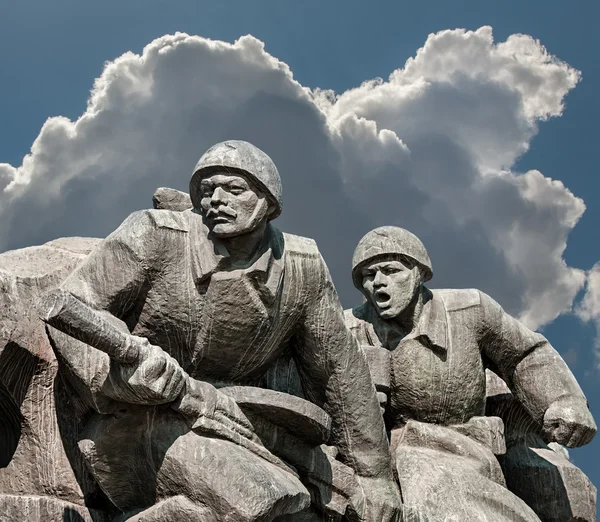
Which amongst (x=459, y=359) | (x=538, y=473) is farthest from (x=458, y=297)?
(x=538, y=473)

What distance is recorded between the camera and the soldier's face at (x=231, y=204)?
21.0 feet

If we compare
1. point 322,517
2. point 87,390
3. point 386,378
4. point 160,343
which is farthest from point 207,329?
point 386,378

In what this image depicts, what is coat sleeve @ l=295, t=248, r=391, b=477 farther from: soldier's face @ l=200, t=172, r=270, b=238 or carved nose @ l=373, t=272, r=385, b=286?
carved nose @ l=373, t=272, r=385, b=286

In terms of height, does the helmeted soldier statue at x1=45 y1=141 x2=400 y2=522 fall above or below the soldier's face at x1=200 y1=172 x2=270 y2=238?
below

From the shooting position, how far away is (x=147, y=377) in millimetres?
5832

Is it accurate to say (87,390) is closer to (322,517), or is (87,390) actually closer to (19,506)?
(19,506)

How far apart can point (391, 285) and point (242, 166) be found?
1.82 m

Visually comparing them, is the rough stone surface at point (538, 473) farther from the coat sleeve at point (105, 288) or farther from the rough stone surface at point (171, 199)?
the coat sleeve at point (105, 288)

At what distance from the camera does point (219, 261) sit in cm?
642

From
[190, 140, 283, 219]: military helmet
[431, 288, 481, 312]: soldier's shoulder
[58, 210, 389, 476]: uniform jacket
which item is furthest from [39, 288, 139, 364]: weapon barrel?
[431, 288, 481, 312]: soldier's shoulder

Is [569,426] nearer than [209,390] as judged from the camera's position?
No

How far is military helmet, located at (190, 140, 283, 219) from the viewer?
645cm

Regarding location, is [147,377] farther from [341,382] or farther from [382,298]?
[382,298]

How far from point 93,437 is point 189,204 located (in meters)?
1.94
